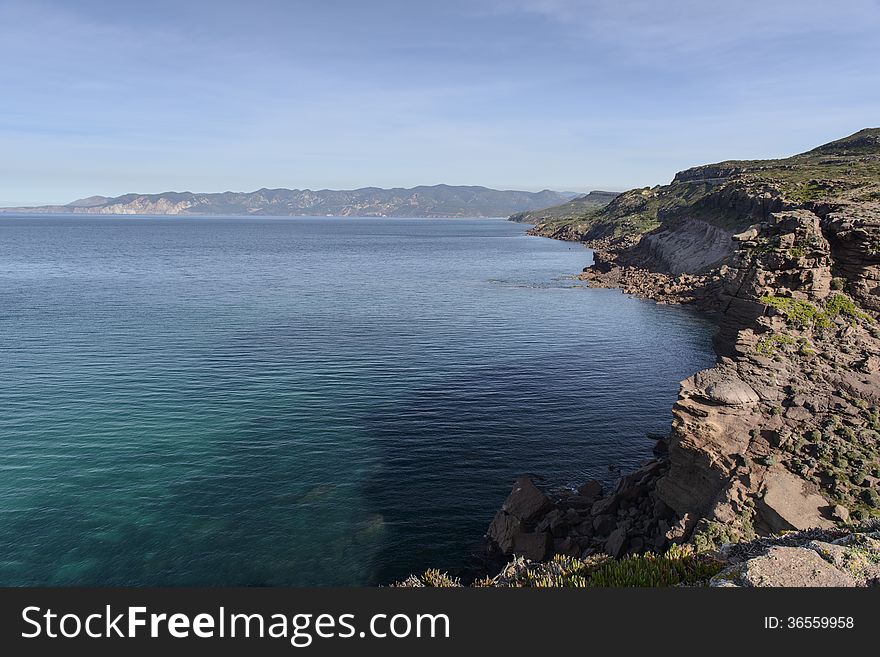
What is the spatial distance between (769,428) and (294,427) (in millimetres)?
37018

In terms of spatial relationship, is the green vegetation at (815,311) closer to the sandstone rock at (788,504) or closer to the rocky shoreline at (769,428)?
the rocky shoreline at (769,428)

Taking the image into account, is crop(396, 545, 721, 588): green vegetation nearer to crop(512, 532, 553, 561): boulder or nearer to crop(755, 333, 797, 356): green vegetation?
crop(512, 532, 553, 561): boulder

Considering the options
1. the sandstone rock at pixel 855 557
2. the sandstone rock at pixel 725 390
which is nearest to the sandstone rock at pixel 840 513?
the sandstone rock at pixel 725 390

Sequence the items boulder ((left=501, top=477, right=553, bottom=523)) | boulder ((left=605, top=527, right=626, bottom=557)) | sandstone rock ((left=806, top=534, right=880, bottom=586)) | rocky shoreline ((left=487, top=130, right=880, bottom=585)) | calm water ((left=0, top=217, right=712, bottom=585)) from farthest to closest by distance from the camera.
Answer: boulder ((left=501, top=477, right=553, bottom=523)) → calm water ((left=0, top=217, right=712, bottom=585)) → boulder ((left=605, top=527, right=626, bottom=557)) → rocky shoreline ((left=487, top=130, right=880, bottom=585)) → sandstone rock ((left=806, top=534, right=880, bottom=586))

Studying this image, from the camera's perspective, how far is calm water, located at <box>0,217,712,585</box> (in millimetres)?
35094

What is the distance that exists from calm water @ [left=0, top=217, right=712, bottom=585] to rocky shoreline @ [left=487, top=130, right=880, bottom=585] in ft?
21.0

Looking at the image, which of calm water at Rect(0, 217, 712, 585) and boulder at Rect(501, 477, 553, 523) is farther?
boulder at Rect(501, 477, 553, 523)

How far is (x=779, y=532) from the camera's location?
2848 centimetres

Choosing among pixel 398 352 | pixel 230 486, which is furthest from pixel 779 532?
pixel 398 352

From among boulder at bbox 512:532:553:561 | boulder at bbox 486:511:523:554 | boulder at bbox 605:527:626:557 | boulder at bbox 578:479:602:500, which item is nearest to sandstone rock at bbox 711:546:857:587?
boulder at bbox 605:527:626:557

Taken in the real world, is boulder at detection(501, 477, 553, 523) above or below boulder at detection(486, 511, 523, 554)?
above

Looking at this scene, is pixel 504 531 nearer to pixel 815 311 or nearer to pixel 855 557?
pixel 855 557

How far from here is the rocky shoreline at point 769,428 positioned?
30.2 meters

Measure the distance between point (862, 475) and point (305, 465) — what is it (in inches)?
1434
